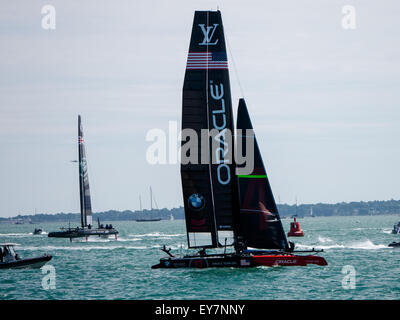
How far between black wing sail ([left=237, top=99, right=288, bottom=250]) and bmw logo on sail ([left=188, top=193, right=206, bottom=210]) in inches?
76.0

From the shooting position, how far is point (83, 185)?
8450 centimetres

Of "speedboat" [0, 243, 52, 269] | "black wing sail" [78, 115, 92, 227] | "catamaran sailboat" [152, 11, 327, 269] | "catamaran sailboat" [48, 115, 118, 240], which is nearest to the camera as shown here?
"catamaran sailboat" [152, 11, 327, 269]

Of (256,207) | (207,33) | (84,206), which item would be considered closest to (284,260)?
(256,207)

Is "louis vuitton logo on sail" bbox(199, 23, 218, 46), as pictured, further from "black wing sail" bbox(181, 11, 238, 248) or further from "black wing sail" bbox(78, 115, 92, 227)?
"black wing sail" bbox(78, 115, 92, 227)

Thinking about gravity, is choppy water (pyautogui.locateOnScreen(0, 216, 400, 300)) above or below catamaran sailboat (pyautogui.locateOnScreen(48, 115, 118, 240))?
below

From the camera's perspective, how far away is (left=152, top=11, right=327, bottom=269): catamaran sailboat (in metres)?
31.2

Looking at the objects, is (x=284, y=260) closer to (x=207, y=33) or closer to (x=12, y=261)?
(x=207, y=33)

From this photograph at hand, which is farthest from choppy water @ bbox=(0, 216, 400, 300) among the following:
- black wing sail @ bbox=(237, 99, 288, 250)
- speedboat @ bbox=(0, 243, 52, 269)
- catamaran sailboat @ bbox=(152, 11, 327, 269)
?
black wing sail @ bbox=(237, 99, 288, 250)

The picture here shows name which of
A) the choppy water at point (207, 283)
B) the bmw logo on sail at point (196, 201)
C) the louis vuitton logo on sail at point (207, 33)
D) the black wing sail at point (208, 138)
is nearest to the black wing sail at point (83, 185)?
the choppy water at point (207, 283)

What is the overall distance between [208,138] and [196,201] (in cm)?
301

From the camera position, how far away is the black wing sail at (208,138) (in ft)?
103
